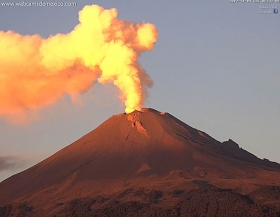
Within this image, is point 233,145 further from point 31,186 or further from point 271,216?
point 271,216

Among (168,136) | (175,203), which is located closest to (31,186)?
(168,136)

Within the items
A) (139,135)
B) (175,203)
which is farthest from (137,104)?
(175,203)

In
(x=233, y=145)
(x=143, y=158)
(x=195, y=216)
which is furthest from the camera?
(x=233, y=145)

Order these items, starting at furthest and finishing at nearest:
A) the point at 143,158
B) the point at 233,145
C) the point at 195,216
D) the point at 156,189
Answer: the point at 233,145 < the point at 143,158 < the point at 156,189 < the point at 195,216

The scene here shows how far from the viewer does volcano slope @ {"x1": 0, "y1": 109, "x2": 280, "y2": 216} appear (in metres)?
139

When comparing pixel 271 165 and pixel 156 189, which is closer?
pixel 156 189

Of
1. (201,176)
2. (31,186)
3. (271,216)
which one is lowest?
(271,216)

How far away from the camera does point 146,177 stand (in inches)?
6176

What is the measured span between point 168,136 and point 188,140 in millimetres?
3674

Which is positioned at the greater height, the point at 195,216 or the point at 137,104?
the point at 137,104

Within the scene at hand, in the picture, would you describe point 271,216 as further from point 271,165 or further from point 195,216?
point 271,165

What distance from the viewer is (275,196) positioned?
138000 mm

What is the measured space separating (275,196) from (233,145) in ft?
166

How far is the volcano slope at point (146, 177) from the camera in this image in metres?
139
